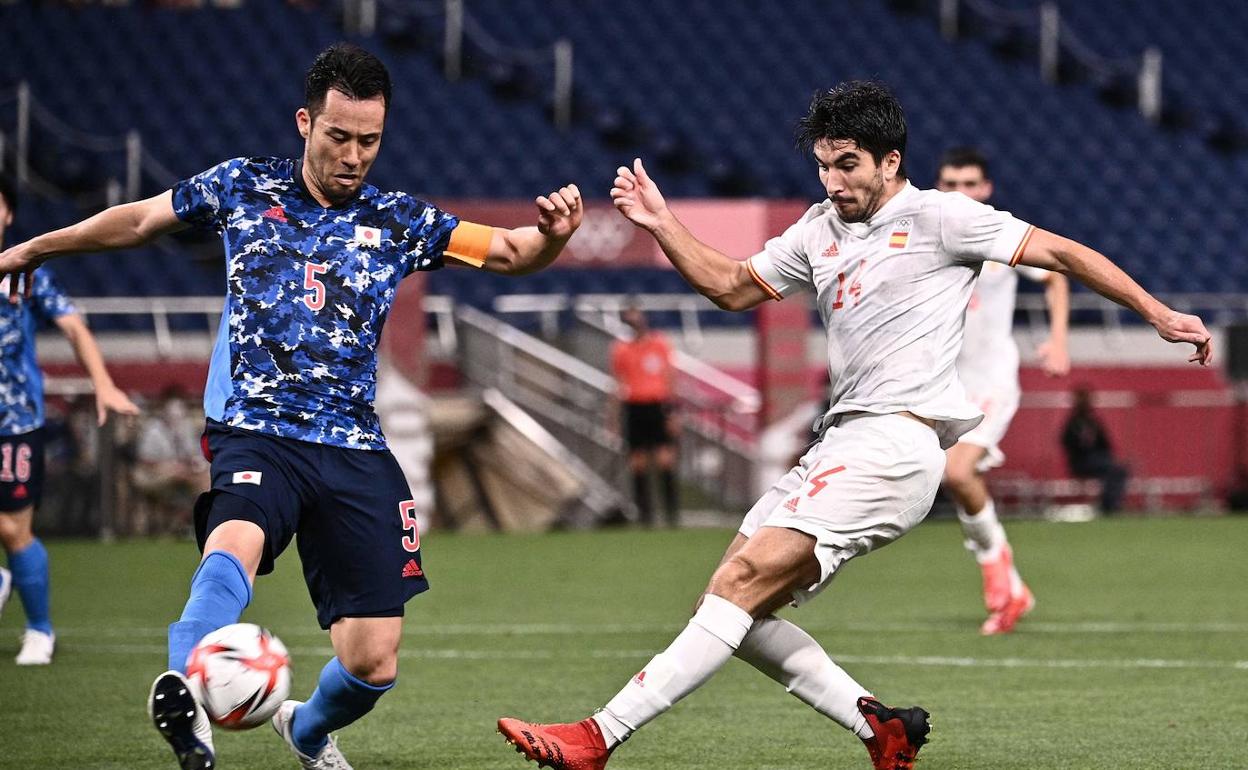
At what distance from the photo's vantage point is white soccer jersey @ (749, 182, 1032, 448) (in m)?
5.77

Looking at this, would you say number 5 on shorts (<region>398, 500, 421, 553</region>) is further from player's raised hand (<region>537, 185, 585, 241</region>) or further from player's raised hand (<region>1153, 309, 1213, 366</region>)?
player's raised hand (<region>1153, 309, 1213, 366</region>)

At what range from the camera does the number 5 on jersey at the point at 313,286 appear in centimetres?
536

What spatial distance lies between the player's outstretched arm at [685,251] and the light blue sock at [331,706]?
1.63 meters

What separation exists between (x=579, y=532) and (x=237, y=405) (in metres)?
14.1

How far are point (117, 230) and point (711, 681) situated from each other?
3.82m

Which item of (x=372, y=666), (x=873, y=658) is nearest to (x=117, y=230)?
(x=372, y=666)

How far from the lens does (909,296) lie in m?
5.80

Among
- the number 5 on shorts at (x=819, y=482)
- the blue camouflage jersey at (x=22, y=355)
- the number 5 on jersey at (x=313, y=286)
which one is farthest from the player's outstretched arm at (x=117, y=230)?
the blue camouflage jersey at (x=22, y=355)

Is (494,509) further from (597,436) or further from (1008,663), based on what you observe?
(1008,663)

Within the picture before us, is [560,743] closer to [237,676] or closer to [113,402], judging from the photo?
[237,676]

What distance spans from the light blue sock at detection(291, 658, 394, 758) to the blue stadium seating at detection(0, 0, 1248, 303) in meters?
16.3

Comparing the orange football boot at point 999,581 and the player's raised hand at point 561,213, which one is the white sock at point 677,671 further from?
the orange football boot at point 999,581

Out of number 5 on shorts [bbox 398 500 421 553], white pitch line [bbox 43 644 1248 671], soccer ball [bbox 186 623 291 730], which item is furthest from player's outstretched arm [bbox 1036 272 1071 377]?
soccer ball [bbox 186 623 291 730]

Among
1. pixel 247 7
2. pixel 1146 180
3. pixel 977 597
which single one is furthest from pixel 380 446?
pixel 1146 180
